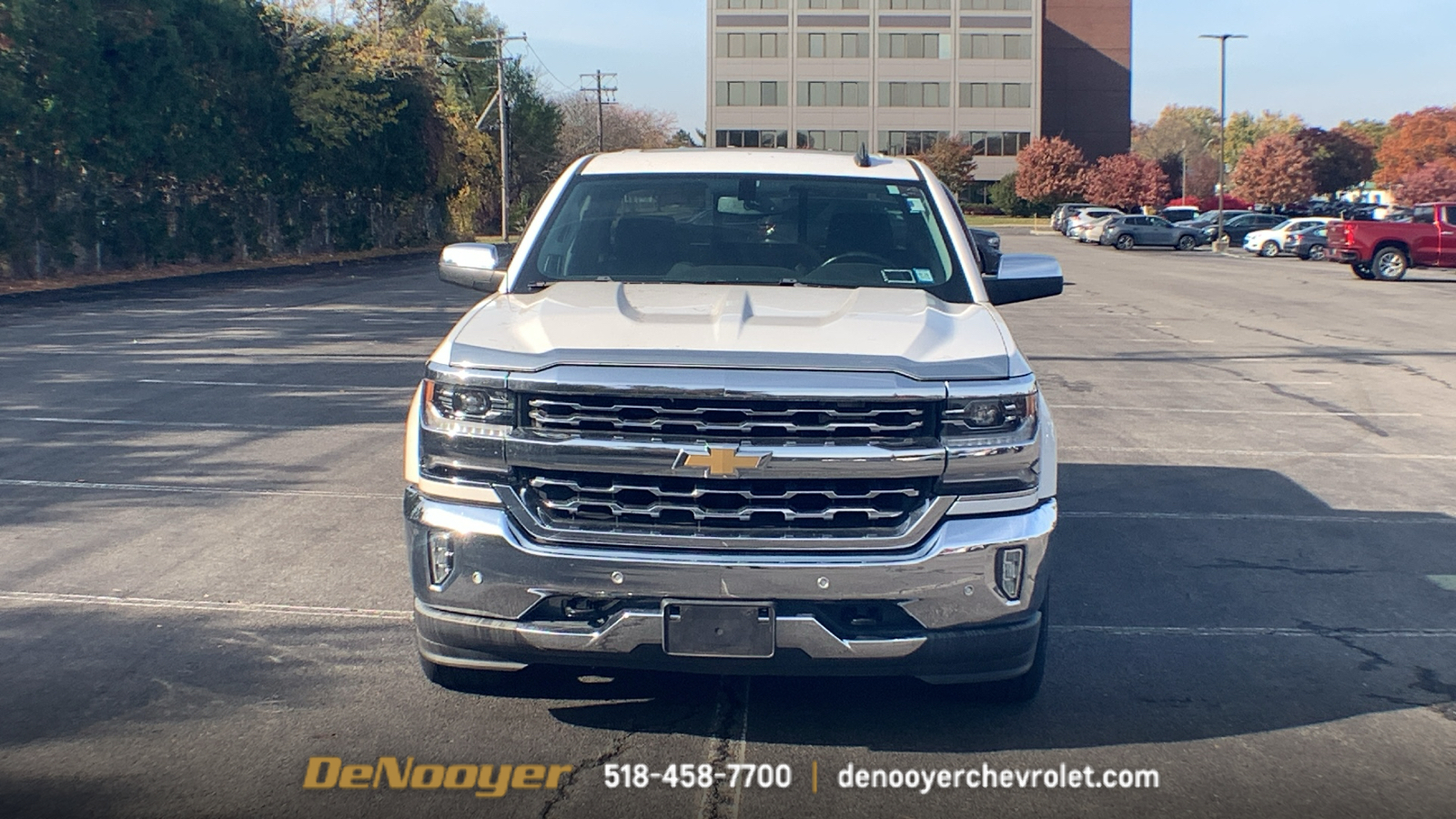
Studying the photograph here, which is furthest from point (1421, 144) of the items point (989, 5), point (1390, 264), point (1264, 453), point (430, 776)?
point (430, 776)

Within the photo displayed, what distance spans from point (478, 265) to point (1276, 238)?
48688 mm

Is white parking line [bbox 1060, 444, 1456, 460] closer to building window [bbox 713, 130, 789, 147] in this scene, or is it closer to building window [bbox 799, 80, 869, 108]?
building window [bbox 713, 130, 789, 147]

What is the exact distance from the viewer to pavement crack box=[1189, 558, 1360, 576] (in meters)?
6.72

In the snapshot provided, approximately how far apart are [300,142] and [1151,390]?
28922 mm

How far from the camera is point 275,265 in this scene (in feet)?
112

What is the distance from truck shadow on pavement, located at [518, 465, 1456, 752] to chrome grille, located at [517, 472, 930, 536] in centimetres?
80

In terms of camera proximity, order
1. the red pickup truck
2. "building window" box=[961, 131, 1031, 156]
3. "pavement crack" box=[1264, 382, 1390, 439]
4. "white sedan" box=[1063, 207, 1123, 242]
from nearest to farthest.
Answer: "pavement crack" box=[1264, 382, 1390, 439], the red pickup truck, "white sedan" box=[1063, 207, 1123, 242], "building window" box=[961, 131, 1031, 156]

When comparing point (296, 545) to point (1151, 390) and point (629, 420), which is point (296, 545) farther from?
point (1151, 390)

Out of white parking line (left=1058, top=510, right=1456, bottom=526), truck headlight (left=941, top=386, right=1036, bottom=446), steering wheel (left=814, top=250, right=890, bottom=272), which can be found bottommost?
white parking line (left=1058, top=510, right=1456, bottom=526)

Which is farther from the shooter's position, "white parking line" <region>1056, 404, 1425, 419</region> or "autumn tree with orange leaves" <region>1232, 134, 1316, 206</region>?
"autumn tree with orange leaves" <region>1232, 134, 1316, 206</region>

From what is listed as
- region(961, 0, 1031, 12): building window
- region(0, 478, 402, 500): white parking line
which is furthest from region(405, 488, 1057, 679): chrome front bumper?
region(961, 0, 1031, 12): building window

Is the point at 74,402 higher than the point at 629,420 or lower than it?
lower

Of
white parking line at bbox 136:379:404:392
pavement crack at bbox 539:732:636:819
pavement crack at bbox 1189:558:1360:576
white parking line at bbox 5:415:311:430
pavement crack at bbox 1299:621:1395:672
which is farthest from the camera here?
white parking line at bbox 136:379:404:392

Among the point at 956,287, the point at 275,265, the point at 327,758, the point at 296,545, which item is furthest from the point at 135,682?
the point at 275,265
